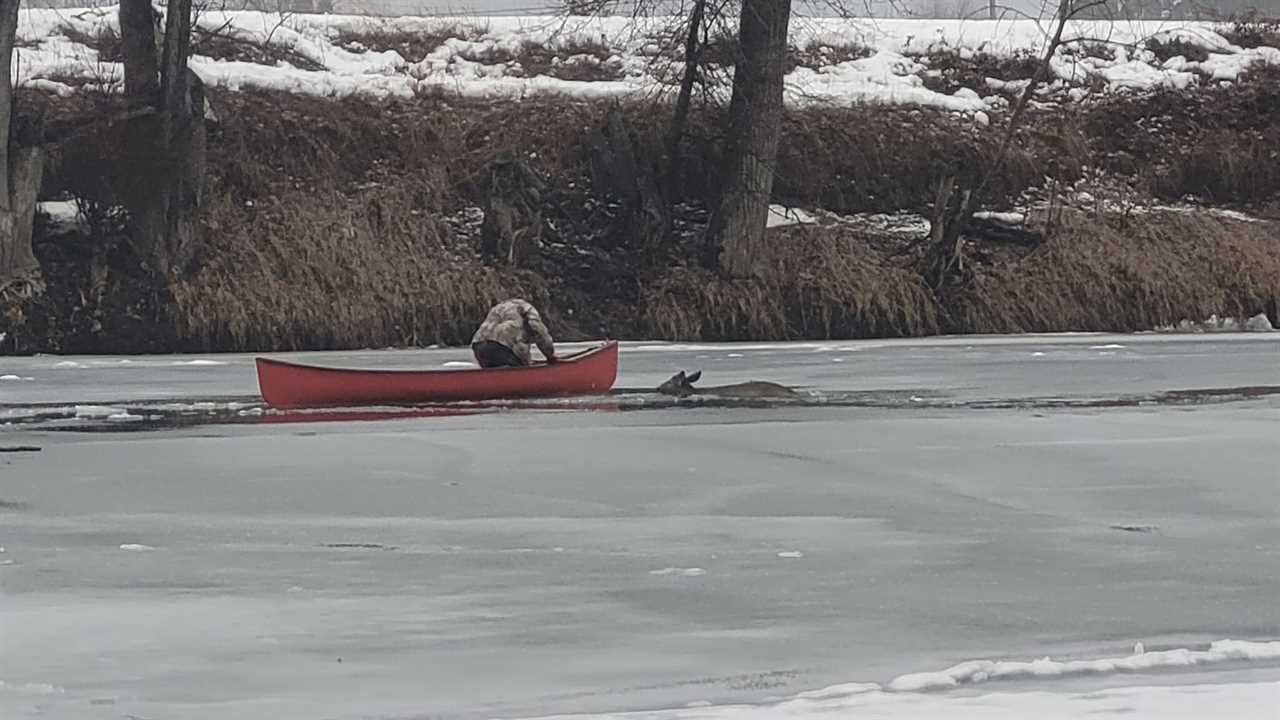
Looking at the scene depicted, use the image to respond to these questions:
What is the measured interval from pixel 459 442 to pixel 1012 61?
23728 millimetres

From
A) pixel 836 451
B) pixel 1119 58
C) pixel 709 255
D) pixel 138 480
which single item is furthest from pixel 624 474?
pixel 1119 58

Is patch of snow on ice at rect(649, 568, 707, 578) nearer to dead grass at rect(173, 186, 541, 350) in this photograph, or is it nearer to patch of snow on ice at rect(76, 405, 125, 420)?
patch of snow on ice at rect(76, 405, 125, 420)

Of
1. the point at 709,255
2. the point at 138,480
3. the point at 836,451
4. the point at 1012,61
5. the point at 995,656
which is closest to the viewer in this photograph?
the point at 995,656

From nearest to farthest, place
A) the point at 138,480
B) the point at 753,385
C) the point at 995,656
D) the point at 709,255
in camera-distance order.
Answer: the point at 995,656, the point at 138,480, the point at 753,385, the point at 709,255

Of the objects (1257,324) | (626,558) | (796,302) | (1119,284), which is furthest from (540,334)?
(1257,324)

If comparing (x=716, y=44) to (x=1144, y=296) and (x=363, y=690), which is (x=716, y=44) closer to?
(x=1144, y=296)

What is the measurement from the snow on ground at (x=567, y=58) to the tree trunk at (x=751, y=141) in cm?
184

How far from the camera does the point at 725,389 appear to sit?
17891mm

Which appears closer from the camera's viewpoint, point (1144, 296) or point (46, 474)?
point (46, 474)

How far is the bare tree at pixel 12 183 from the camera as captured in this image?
24.7m

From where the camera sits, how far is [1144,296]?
93.4ft

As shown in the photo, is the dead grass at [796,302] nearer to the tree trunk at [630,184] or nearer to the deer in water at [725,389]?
the tree trunk at [630,184]

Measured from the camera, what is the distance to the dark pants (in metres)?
17.5

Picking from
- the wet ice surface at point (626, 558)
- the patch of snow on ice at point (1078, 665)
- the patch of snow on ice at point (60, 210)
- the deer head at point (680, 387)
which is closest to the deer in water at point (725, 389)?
the deer head at point (680, 387)
